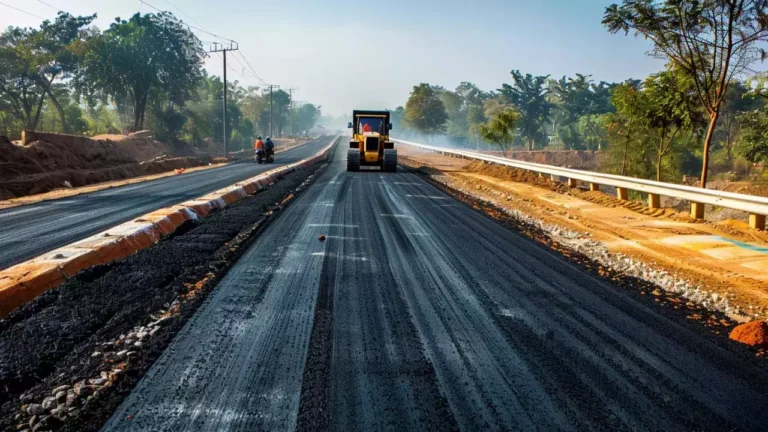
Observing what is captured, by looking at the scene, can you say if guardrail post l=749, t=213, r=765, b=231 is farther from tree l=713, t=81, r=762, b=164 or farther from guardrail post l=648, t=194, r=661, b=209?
tree l=713, t=81, r=762, b=164

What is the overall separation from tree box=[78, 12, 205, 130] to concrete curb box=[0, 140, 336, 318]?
43.5 metres

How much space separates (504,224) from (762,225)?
181 inches

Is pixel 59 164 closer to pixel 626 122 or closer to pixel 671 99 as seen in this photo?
pixel 671 99

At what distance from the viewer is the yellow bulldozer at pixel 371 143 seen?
2388 cm

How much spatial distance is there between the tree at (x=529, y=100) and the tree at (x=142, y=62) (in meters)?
53.4

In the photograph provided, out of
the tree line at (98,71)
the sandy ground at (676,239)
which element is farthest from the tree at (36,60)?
the sandy ground at (676,239)

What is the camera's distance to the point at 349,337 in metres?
4.11

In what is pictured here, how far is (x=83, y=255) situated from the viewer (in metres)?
6.60

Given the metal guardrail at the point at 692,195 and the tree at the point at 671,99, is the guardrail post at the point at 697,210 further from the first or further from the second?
the tree at the point at 671,99

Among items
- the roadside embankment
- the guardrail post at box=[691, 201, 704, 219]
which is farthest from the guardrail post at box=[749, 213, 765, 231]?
the guardrail post at box=[691, 201, 704, 219]

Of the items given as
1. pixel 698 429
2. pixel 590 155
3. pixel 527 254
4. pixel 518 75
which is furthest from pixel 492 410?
pixel 518 75

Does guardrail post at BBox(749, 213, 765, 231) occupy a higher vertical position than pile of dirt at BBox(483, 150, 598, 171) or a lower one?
lower

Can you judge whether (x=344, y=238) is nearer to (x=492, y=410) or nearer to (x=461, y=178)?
(x=492, y=410)

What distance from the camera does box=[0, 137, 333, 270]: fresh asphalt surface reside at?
26.3ft
